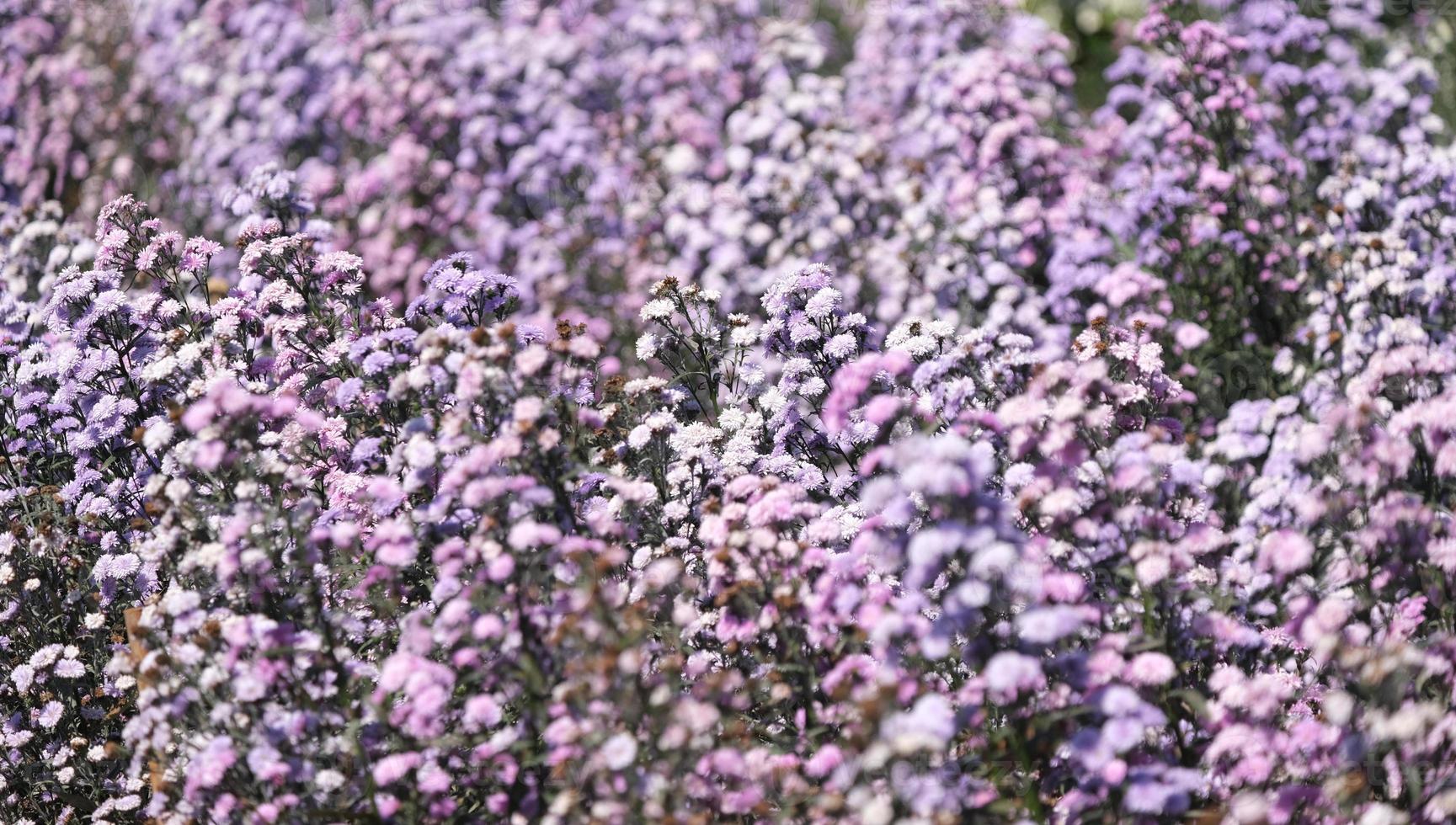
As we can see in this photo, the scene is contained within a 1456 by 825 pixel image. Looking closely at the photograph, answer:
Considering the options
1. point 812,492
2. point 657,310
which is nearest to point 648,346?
point 657,310

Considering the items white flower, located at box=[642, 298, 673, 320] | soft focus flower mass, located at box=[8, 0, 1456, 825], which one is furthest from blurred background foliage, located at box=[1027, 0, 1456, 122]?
white flower, located at box=[642, 298, 673, 320]

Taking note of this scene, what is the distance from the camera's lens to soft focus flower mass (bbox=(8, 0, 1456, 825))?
4316 millimetres

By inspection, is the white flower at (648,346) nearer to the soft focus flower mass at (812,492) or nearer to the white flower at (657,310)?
the soft focus flower mass at (812,492)

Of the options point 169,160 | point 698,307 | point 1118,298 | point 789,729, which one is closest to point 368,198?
point 169,160

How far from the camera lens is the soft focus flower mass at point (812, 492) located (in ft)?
14.2

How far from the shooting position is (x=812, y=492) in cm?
635

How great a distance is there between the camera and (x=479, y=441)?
16.3 feet

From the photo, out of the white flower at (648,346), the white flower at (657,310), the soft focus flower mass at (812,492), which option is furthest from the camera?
the white flower at (648,346)

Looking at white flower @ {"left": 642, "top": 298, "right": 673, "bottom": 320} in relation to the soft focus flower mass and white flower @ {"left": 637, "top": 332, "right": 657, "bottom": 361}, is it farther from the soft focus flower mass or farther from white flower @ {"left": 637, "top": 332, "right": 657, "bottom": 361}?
white flower @ {"left": 637, "top": 332, "right": 657, "bottom": 361}

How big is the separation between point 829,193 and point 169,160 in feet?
28.1

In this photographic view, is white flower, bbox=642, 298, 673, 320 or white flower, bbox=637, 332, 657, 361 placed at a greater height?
white flower, bbox=642, 298, 673, 320

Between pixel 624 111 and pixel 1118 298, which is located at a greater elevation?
pixel 624 111

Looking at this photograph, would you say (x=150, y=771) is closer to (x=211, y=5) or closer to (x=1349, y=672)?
(x=1349, y=672)

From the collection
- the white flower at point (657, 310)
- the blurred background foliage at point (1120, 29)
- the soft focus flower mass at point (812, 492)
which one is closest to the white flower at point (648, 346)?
the soft focus flower mass at point (812, 492)
